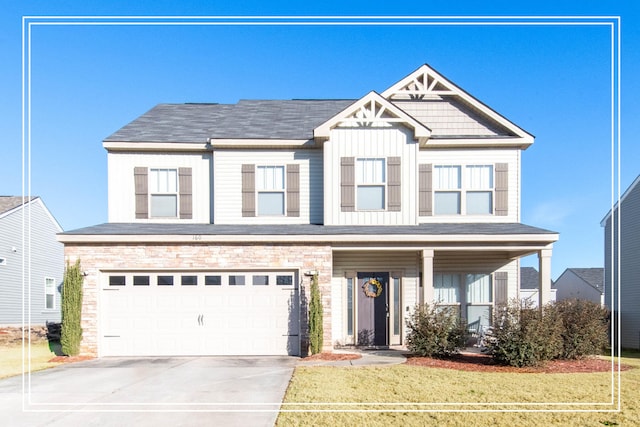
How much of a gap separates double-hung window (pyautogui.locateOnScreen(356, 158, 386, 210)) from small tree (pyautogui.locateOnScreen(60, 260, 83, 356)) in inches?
316

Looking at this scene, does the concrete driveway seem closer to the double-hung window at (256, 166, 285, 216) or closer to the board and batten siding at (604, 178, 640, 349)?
the double-hung window at (256, 166, 285, 216)

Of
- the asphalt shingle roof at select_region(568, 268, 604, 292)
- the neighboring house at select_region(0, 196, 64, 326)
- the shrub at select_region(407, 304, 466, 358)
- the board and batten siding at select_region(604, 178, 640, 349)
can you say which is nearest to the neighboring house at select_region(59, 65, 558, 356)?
the shrub at select_region(407, 304, 466, 358)

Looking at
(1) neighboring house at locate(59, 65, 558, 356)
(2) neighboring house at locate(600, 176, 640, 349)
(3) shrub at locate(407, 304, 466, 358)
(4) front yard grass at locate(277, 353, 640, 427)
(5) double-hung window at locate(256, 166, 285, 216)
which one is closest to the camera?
(4) front yard grass at locate(277, 353, 640, 427)

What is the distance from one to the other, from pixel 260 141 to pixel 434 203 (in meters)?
5.70

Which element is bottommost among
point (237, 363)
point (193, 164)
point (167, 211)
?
point (237, 363)

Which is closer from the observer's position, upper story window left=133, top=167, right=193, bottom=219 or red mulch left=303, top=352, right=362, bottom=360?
red mulch left=303, top=352, right=362, bottom=360

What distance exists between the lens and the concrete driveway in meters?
6.77

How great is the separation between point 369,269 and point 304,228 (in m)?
2.48

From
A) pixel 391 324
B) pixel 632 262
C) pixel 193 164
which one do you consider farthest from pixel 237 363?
pixel 632 262

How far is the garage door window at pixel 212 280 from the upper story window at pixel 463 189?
6.81 m

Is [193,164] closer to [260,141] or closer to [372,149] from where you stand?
[260,141]

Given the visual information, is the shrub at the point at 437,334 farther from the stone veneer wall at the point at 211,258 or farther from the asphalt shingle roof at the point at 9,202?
the asphalt shingle roof at the point at 9,202

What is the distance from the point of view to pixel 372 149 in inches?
548

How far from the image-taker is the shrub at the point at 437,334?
455 inches
